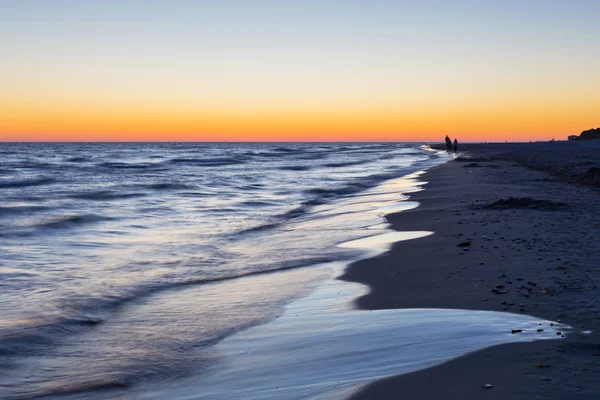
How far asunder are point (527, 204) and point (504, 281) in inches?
314

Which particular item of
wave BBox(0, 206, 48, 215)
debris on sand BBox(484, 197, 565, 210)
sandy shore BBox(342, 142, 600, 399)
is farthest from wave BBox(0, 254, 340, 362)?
wave BBox(0, 206, 48, 215)

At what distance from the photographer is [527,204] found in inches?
575

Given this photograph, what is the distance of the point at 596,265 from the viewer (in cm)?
780

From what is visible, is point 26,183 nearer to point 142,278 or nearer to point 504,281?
point 142,278

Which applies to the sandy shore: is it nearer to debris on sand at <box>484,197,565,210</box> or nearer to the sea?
debris on sand at <box>484,197,565,210</box>

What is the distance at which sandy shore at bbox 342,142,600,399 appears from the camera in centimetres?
416

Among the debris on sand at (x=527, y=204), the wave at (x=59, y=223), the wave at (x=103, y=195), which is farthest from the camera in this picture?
the wave at (x=103, y=195)

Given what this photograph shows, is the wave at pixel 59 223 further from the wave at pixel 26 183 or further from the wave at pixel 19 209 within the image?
the wave at pixel 26 183

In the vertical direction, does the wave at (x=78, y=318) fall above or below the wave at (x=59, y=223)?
above

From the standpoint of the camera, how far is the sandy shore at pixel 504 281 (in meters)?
4.16

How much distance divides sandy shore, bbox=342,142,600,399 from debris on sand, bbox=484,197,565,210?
0.02 meters

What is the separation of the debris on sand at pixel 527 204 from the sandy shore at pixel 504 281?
0.02 metres

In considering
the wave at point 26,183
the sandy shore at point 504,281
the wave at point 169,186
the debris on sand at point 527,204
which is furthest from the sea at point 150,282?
the wave at point 26,183

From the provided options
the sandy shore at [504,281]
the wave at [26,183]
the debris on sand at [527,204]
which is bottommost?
the wave at [26,183]
